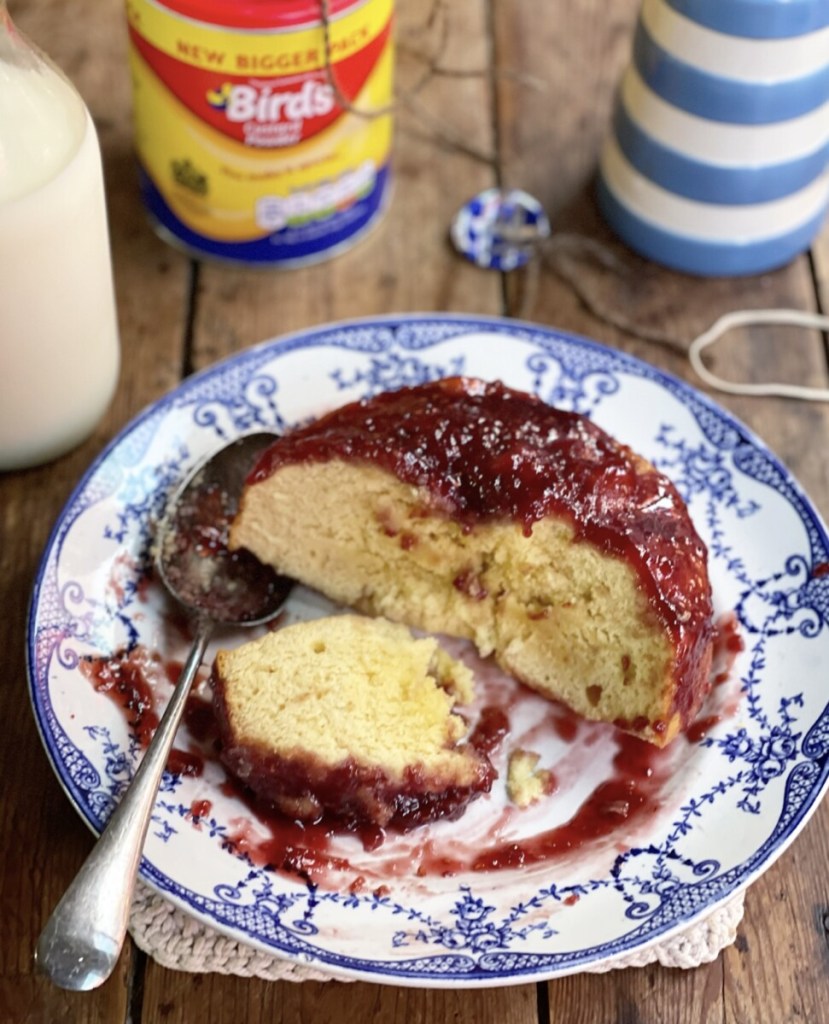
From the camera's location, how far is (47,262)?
6.49 ft

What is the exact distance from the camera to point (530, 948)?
5.30ft

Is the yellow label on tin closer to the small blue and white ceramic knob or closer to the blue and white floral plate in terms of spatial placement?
the blue and white floral plate

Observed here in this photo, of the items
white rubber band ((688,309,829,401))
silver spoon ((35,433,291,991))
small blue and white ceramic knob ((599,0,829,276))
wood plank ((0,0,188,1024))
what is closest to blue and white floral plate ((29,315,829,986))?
silver spoon ((35,433,291,991))

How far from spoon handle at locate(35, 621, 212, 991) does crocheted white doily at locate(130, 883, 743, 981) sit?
16 cm

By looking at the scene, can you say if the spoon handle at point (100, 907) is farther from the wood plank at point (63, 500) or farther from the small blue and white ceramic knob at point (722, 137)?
the small blue and white ceramic knob at point (722, 137)

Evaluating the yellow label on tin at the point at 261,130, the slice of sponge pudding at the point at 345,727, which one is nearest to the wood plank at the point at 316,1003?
the slice of sponge pudding at the point at 345,727

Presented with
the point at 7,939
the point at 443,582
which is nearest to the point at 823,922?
the point at 443,582

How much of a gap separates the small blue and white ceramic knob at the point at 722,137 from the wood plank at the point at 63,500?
100 centimetres

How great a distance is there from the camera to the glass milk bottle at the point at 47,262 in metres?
1.90

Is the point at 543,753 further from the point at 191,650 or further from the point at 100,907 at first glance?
the point at 100,907

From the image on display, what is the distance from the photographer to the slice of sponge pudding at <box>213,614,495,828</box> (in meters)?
1.77

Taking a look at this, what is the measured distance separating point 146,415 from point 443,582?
1.96ft

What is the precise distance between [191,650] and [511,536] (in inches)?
20.7

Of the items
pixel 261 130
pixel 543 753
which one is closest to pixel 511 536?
pixel 543 753
